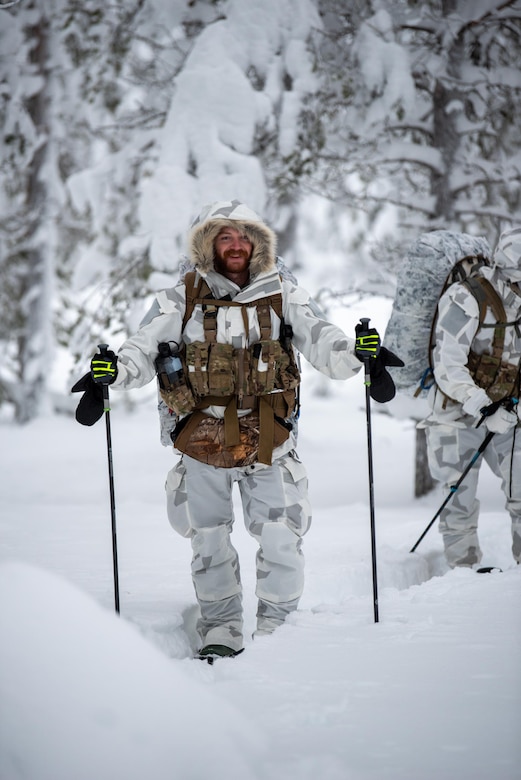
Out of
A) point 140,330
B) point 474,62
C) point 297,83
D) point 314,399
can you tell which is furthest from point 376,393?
point 314,399

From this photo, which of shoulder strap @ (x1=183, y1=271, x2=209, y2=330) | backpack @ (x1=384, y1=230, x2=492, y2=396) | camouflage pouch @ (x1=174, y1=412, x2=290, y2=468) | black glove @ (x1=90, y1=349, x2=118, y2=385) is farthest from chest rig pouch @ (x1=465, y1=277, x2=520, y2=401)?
black glove @ (x1=90, y1=349, x2=118, y2=385)

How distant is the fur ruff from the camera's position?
3701 millimetres

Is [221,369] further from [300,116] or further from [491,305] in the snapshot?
[300,116]

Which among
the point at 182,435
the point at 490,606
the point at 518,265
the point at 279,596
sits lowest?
the point at 279,596

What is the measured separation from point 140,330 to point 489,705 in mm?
2435

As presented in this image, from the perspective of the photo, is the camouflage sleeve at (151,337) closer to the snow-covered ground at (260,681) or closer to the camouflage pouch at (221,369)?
the camouflage pouch at (221,369)

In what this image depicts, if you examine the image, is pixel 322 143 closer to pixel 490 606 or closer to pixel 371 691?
pixel 490 606

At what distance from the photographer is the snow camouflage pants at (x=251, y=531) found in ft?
11.8

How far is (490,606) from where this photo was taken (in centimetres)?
323

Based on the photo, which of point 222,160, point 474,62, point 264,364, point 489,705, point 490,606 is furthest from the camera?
point 474,62

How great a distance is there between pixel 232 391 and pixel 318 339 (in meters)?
0.55

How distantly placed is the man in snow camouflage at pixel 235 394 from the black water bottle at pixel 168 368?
3cm

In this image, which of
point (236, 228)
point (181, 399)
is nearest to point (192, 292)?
point (236, 228)

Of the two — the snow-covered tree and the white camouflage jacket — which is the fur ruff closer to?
the white camouflage jacket
